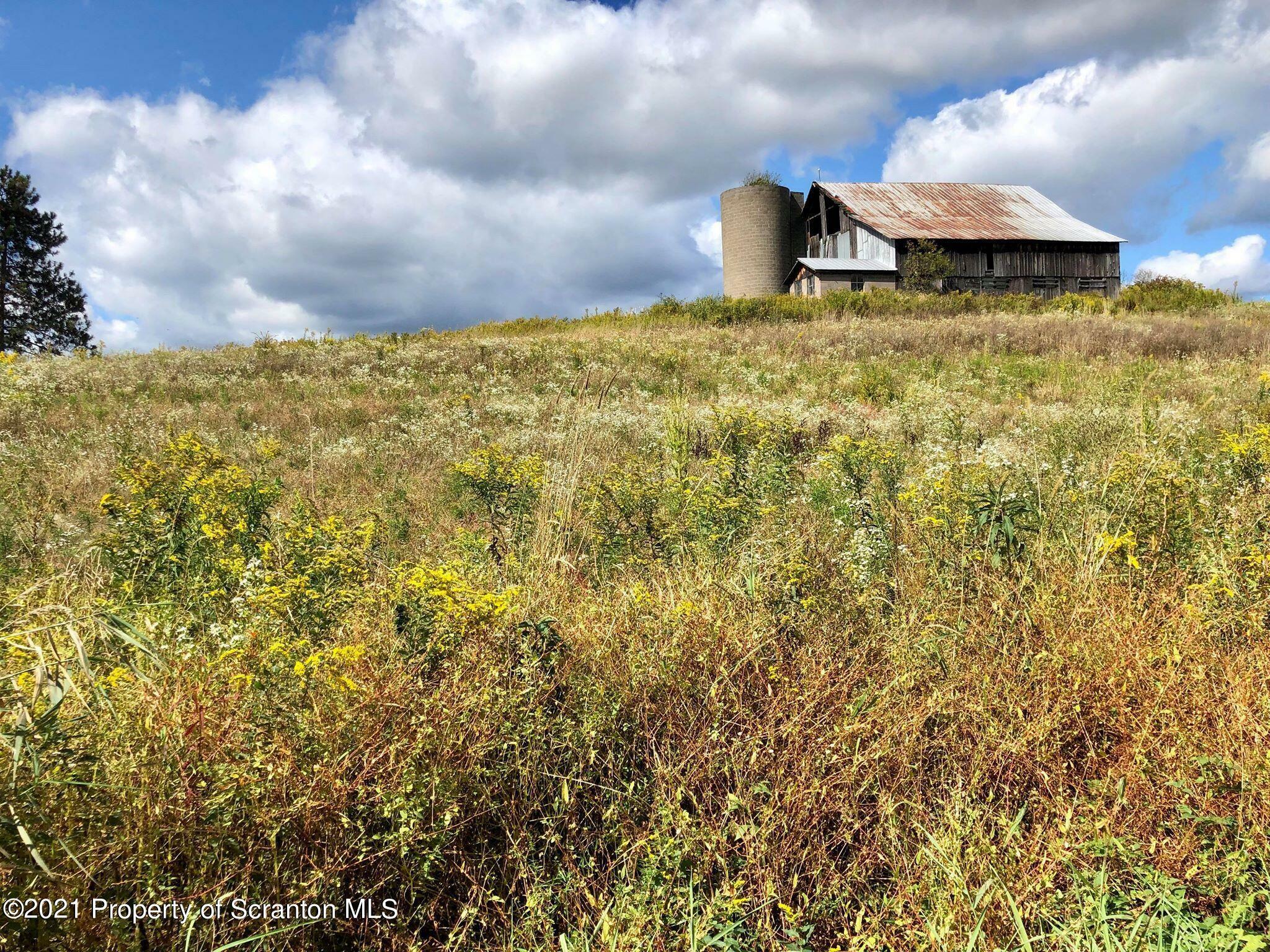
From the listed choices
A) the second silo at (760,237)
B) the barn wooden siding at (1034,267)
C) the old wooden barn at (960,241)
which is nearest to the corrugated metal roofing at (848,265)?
the old wooden barn at (960,241)

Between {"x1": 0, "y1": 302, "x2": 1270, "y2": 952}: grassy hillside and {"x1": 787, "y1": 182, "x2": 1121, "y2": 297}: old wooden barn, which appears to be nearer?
{"x1": 0, "y1": 302, "x2": 1270, "y2": 952}: grassy hillside

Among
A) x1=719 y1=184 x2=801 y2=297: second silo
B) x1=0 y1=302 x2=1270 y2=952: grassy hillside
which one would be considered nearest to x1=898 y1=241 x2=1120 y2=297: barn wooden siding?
x1=719 y1=184 x2=801 y2=297: second silo

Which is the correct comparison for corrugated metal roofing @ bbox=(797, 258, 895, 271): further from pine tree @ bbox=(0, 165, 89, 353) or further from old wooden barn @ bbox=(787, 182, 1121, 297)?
pine tree @ bbox=(0, 165, 89, 353)

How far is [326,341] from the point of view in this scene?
17359 mm

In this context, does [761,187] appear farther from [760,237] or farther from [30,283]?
[30,283]

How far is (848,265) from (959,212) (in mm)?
7639

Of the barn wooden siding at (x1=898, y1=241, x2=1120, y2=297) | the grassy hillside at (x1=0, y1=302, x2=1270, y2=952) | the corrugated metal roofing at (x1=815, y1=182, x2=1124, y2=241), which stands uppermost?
the corrugated metal roofing at (x1=815, y1=182, x2=1124, y2=241)

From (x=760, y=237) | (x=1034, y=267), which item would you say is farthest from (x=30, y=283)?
(x=1034, y=267)

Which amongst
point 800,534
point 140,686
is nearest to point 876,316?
point 800,534

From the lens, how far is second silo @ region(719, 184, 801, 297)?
3669 centimetres

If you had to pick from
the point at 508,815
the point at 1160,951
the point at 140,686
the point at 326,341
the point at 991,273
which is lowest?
the point at 1160,951

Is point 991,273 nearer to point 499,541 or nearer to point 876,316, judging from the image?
point 876,316

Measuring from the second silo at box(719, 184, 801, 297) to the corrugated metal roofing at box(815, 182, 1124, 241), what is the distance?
288cm

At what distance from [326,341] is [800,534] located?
16.3 meters
